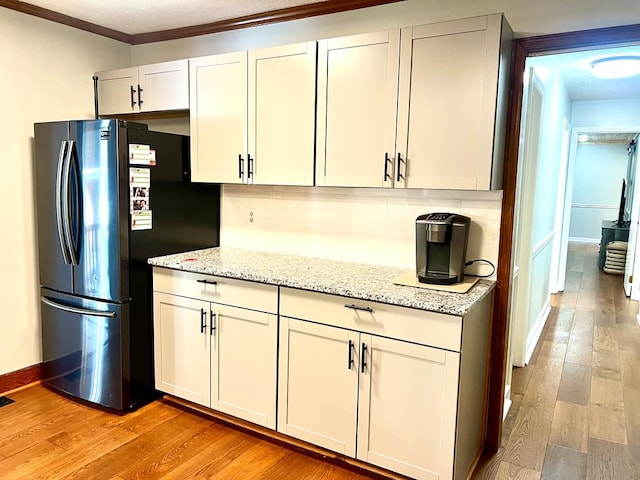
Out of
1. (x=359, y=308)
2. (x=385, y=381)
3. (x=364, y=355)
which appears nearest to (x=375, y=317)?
(x=359, y=308)

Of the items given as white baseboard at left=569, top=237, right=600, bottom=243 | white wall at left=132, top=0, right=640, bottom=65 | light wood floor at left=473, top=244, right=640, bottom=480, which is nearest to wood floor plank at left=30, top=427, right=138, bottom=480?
light wood floor at left=473, top=244, right=640, bottom=480

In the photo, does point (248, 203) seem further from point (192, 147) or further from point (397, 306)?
point (397, 306)

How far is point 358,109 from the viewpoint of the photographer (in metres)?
2.42

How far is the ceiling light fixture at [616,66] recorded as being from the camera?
3.62 m

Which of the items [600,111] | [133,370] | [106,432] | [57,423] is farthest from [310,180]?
[600,111]

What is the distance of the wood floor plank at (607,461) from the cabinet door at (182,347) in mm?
2095

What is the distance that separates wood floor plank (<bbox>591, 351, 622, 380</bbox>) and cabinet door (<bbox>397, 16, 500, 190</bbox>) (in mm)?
2419

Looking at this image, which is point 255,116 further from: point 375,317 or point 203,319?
point 375,317

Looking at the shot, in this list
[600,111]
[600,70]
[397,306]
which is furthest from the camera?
[600,111]

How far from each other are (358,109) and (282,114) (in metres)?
0.47

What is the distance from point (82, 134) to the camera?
2.72 meters

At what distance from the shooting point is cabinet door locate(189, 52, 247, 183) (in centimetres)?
278

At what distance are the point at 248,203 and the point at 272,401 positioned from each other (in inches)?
53.4

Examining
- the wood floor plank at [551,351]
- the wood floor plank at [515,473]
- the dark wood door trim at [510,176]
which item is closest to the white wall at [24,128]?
the dark wood door trim at [510,176]
